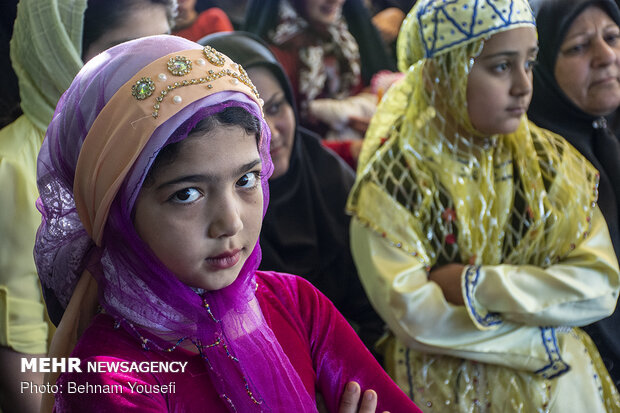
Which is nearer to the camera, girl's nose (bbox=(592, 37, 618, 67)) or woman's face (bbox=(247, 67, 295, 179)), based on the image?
woman's face (bbox=(247, 67, 295, 179))

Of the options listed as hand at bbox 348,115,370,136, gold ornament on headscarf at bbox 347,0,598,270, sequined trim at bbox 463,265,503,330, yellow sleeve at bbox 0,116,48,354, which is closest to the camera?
yellow sleeve at bbox 0,116,48,354

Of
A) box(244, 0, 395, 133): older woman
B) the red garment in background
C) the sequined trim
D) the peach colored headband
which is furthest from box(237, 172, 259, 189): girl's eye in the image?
box(244, 0, 395, 133): older woman

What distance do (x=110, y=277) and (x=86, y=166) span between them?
0.16 metres

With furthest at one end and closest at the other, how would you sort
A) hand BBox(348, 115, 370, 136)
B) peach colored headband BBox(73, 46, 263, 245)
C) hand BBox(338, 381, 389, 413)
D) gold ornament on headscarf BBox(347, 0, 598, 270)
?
hand BBox(348, 115, 370, 136) → gold ornament on headscarf BBox(347, 0, 598, 270) → hand BBox(338, 381, 389, 413) → peach colored headband BBox(73, 46, 263, 245)

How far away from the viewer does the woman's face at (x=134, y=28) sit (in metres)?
1.38

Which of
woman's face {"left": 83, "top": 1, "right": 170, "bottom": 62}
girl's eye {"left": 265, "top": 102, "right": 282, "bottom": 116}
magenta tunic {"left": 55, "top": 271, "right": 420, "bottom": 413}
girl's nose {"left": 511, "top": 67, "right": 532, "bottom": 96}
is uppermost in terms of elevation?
woman's face {"left": 83, "top": 1, "right": 170, "bottom": 62}

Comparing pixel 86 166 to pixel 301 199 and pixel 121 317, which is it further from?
pixel 301 199

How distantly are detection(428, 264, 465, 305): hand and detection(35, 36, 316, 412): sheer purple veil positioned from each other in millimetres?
680

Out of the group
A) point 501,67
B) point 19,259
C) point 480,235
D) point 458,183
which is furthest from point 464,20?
point 19,259

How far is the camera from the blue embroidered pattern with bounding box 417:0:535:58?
1571 millimetres

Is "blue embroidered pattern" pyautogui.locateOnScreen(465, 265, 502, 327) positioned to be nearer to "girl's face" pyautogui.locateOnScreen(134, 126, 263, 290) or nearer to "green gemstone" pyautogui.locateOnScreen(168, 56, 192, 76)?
"girl's face" pyautogui.locateOnScreen(134, 126, 263, 290)

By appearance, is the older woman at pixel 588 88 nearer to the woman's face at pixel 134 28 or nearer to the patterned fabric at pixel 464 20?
the patterned fabric at pixel 464 20

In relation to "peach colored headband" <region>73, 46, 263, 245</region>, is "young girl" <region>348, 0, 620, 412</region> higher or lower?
lower

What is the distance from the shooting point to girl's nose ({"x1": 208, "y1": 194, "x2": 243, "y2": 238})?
2.87ft
